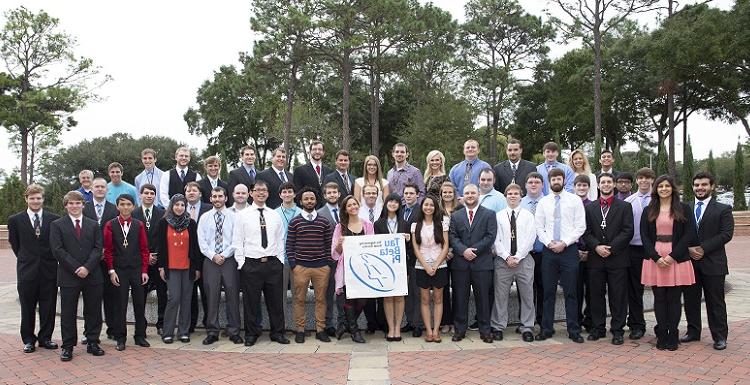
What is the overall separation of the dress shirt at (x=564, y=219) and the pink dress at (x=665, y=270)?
2.58ft

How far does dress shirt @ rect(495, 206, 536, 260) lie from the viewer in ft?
21.6

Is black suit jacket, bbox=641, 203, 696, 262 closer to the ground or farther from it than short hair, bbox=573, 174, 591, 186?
closer to the ground

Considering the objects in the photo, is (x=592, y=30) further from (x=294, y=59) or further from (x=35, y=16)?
(x=35, y=16)

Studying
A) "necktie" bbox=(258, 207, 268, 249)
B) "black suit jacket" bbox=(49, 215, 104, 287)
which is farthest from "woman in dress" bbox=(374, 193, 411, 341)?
"black suit jacket" bbox=(49, 215, 104, 287)

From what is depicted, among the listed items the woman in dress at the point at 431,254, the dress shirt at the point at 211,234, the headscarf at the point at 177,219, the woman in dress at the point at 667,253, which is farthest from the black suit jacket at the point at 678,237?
the headscarf at the point at 177,219

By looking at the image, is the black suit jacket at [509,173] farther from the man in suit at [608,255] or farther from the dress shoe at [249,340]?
the dress shoe at [249,340]

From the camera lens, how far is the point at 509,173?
805cm

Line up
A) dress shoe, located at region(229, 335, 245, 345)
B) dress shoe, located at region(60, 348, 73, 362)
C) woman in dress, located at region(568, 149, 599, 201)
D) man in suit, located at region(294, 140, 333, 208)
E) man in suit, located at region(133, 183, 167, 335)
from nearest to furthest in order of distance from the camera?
1. dress shoe, located at region(60, 348, 73, 362)
2. dress shoe, located at region(229, 335, 245, 345)
3. man in suit, located at region(133, 183, 167, 335)
4. woman in dress, located at region(568, 149, 599, 201)
5. man in suit, located at region(294, 140, 333, 208)

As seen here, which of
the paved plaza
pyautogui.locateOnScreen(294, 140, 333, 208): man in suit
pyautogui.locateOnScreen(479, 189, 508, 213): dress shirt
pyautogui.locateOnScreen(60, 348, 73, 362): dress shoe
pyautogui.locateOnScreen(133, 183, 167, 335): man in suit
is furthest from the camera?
pyautogui.locateOnScreen(294, 140, 333, 208): man in suit

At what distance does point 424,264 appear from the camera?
21.3ft

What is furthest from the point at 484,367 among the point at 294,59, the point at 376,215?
the point at 294,59

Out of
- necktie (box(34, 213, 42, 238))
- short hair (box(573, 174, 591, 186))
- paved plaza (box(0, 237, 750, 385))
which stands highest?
short hair (box(573, 174, 591, 186))

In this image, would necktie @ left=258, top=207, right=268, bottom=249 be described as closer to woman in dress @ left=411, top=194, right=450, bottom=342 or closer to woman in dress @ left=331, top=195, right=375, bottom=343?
A: woman in dress @ left=331, top=195, right=375, bottom=343

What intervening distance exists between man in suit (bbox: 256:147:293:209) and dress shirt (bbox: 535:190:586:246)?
3521 millimetres
